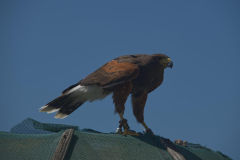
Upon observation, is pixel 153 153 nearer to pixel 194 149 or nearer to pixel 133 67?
pixel 194 149

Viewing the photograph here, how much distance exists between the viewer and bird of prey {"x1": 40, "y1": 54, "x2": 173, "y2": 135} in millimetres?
6426

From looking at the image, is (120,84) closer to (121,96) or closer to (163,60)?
(121,96)

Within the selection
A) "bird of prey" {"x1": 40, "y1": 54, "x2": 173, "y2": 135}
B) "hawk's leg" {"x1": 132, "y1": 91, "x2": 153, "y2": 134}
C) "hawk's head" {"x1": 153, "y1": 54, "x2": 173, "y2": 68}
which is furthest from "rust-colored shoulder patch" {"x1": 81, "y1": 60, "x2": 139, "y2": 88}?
"hawk's leg" {"x1": 132, "y1": 91, "x2": 153, "y2": 134}

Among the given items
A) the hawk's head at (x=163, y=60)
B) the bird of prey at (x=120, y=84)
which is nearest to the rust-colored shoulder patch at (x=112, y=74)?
the bird of prey at (x=120, y=84)

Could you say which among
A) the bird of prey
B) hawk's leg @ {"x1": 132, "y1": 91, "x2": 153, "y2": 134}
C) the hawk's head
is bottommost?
hawk's leg @ {"x1": 132, "y1": 91, "x2": 153, "y2": 134}

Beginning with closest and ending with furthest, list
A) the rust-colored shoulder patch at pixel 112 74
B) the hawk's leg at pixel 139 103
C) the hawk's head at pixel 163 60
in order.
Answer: the rust-colored shoulder patch at pixel 112 74 → the hawk's head at pixel 163 60 → the hawk's leg at pixel 139 103

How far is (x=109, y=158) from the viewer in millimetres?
4512

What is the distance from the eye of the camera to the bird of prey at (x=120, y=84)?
21.1ft

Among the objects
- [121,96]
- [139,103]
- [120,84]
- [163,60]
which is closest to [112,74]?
[120,84]

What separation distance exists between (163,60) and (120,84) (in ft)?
3.27

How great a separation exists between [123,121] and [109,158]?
1.73 meters

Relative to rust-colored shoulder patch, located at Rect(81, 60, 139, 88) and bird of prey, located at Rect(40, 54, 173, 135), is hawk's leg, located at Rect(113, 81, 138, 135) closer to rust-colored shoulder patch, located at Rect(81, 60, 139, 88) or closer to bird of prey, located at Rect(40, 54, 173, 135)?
bird of prey, located at Rect(40, 54, 173, 135)

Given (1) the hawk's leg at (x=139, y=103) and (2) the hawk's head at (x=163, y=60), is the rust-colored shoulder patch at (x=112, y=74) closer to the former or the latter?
(2) the hawk's head at (x=163, y=60)

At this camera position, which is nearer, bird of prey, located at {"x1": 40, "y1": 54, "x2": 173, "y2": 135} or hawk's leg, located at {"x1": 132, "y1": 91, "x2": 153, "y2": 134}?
bird of prey, located at {"x1": 40, "y1": 54, "x2": 173, "y2": 135}
